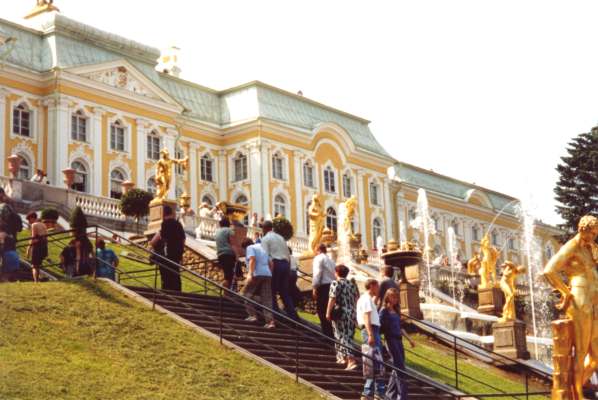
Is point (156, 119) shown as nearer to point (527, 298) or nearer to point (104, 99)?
point (104, 99)

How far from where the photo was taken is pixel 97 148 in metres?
47.4

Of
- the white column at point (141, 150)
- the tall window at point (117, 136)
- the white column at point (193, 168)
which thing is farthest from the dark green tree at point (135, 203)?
the white column at point (193, 168)

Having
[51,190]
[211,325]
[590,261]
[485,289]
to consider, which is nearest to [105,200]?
[51,190]

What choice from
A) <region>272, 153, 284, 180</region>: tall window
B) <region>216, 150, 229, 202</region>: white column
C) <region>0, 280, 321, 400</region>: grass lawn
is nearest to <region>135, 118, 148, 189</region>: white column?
<region>216, 150, 229, 202</region>: white column

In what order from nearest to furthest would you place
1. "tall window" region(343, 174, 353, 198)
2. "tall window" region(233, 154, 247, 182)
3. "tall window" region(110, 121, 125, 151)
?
"tall window" region(110, 121, 125, 151), "tall window" region(233, 154, 247, 182), "tall window" region(343, 174, 353, 198)

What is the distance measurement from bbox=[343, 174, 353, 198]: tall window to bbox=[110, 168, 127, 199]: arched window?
49.5ft

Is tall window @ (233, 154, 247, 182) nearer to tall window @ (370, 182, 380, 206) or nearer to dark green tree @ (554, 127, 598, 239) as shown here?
tall window @ (370, 182, 380, 206)

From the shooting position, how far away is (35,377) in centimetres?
1217

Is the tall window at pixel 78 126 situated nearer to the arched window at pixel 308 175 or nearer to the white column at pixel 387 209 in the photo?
the arched window at pixel 308 175

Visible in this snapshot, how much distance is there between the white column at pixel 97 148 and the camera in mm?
46812

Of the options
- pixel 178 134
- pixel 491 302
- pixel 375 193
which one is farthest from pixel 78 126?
pixel 491 302

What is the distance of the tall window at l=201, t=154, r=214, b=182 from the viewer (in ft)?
179

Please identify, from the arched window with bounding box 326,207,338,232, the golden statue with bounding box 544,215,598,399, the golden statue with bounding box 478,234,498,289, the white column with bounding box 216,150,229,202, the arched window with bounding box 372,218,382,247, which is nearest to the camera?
the golden statue with bounding box 544,215,598,399

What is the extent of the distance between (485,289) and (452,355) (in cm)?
1105
